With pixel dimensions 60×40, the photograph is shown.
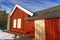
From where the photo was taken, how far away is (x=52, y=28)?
1078cm

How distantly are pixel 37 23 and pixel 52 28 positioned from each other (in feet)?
8.90

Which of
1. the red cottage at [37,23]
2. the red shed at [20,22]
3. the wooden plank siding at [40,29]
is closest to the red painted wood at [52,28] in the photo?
the red cottage at [37,23]

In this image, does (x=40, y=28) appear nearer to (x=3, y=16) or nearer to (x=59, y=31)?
(x=59, y=31)

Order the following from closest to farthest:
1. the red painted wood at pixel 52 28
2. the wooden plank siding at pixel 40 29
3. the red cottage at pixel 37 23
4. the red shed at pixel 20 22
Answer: the red painted wood at pixel 52 28, the red cottage at pixel 37 23, the wooden plank siding at pixel 40 29, the red shed at pixel 20 22

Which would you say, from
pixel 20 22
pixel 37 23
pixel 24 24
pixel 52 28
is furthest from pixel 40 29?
pixel 20 22

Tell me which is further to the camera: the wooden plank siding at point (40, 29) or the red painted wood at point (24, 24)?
the red painted wood at point (24, 24)

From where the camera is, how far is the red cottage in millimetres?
10508

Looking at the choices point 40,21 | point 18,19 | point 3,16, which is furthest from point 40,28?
point 3,16

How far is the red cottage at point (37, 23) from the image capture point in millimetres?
10508

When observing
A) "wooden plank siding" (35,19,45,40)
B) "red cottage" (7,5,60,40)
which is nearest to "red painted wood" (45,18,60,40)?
"red cottage" (7,5,60,40)

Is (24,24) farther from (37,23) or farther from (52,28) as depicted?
(52,28)

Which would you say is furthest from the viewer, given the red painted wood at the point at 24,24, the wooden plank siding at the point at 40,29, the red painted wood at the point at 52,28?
the red painted wood at the point at 24,24

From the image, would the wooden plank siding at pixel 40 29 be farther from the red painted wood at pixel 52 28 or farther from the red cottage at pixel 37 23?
the red painted wood at pixel 52 28

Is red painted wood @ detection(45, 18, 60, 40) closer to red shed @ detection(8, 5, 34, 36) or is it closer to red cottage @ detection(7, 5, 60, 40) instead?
red cottage @ detection(7, 5, 60, 40)
